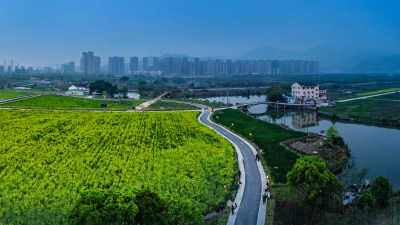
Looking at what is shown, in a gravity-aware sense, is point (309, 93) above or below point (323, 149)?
above

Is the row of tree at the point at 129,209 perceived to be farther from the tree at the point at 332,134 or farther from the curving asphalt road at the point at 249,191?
the tree at the point at 332,134

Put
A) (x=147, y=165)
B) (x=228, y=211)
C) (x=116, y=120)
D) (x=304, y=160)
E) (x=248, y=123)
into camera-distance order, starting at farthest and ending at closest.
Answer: (x=248, y=123)
(x=116, y=120)
(x=147, y=165)
(x=304, y=160)
(x=228, y=211)

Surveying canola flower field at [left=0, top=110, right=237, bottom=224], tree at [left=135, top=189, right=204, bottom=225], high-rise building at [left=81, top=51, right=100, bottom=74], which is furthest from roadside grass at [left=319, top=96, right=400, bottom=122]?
high-rise building at [left=81, top=51, right=100, bottom=74]

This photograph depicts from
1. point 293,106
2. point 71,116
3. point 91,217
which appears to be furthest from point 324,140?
point 293,106

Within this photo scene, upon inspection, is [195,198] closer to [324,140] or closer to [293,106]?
[324,140]

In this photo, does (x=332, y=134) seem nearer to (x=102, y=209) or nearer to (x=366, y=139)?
(x=366, y=139)

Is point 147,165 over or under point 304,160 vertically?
under

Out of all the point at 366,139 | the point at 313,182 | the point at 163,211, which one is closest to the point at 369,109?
the point at 366,139
